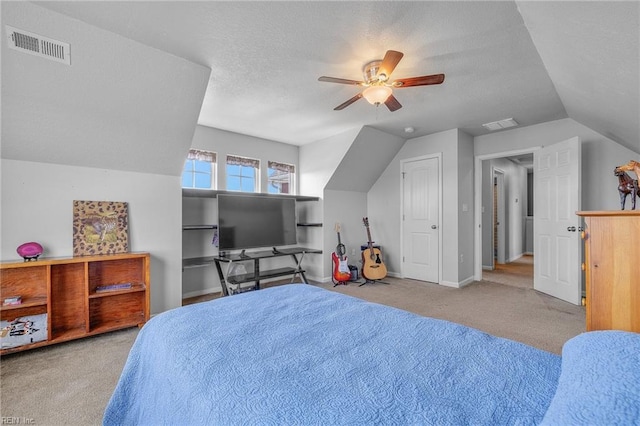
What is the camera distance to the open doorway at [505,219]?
16.2 feet

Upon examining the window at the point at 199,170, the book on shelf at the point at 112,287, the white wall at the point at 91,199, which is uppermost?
the window at the point at 199,170

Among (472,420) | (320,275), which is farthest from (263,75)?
(320,275)

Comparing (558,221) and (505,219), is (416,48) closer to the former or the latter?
(558,221)

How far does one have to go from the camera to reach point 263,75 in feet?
8.66

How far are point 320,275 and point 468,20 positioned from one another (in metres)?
3.86

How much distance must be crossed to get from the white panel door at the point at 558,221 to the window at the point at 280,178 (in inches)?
150

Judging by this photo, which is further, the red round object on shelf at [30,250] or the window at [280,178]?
the window at [280,178]

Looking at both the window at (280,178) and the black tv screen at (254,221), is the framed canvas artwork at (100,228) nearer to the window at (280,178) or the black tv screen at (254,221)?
the black tv screen at (254,221)

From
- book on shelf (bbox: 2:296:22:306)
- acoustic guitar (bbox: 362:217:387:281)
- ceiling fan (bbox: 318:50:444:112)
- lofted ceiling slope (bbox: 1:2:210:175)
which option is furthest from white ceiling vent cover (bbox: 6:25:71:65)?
acoustic guitar (bbox: 362:217:387:281)

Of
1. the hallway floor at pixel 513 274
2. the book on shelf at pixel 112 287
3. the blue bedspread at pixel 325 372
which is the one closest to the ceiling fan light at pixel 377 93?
the blue bedspread at pixel 325 372

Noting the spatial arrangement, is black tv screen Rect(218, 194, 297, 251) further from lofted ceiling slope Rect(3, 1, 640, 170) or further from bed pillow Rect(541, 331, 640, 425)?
bed pillow Rect(541, 331, 640, 425)

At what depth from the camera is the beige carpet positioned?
5.53 feet

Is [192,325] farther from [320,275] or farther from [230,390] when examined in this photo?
[320,275]

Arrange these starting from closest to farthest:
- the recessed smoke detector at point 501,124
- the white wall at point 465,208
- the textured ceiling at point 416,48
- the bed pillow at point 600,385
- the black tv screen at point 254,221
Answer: the bed pillow at point 600,385 < the textured ceiling at point 416,48 < the black tv screen at point 254,221 < the recessed smoke detector at point 501,124 < the white wall at point 465,208
